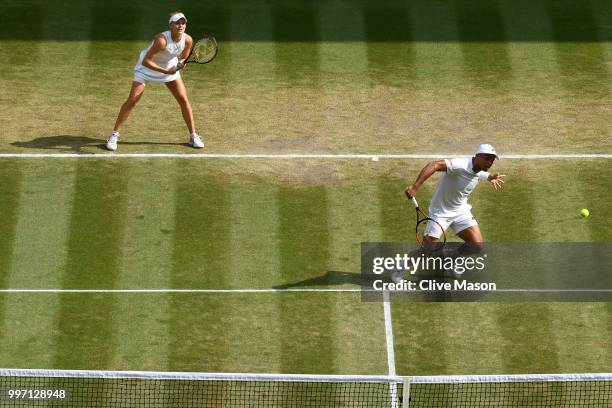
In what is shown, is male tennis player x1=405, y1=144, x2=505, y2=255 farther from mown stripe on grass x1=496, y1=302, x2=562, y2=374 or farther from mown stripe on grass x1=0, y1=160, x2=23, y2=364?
mown stripe on grass x1=0, y1=160, x2=23, y2=364

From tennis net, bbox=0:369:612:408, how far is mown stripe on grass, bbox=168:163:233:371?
63 cm

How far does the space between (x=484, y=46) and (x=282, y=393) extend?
383 inches

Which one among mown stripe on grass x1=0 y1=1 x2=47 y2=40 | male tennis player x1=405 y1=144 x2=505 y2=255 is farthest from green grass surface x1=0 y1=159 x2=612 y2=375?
mown stripe on grass x1=0 y1=1 x2=47 y2=40

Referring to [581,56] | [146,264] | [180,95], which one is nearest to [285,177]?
[180,95]

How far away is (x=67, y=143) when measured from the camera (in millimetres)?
21750

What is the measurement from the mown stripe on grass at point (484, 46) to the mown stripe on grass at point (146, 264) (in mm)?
5588

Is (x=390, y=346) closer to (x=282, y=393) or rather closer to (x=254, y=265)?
(x=282, y=393)

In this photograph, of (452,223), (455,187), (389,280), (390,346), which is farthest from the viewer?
(389,280)

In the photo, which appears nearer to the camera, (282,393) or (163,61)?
(282,393)

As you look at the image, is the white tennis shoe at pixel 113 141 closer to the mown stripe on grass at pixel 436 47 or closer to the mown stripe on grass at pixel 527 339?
the mown stripe on grass at pixel 436 47

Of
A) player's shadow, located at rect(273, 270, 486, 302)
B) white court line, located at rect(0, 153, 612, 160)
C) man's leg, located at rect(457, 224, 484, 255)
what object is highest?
white court line, located at rect(0, 153, 612, 160)

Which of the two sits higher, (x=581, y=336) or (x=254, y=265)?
(x=254, y=265)

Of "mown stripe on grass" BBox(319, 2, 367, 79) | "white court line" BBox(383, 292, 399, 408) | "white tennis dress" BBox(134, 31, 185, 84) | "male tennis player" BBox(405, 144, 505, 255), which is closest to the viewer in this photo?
"white court line" BBox(383, 292, 399, 408)

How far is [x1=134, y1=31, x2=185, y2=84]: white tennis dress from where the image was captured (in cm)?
2077
